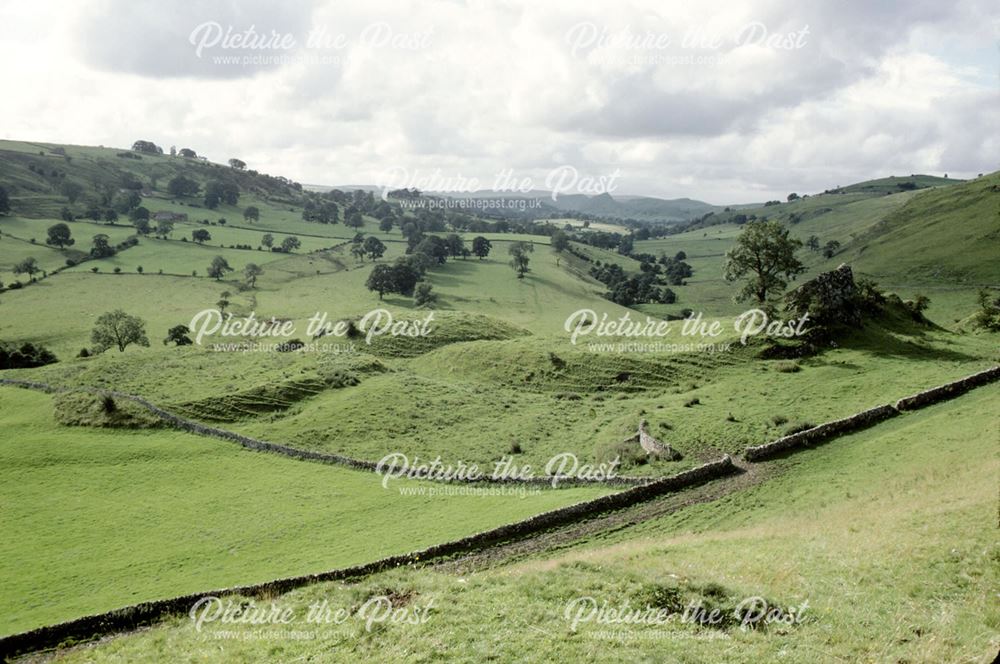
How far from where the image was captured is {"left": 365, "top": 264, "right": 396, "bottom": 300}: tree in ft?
379

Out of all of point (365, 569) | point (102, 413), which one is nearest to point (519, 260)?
point (102, 413)

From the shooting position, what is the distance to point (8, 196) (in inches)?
6732

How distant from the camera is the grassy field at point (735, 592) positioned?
15.2m

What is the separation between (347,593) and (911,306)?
215ft

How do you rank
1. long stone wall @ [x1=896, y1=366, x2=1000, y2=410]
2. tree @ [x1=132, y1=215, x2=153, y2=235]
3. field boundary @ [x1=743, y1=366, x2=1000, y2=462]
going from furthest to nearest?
tree @ [x1=132, y1=215, x2=153, y2=235] → long stone wall @ [x1=896, y1=366, x2=1000, y2=410] → field boundary @ [x1=743, y1=366, x2=1000, y2=462]

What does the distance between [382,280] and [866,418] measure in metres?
91.7

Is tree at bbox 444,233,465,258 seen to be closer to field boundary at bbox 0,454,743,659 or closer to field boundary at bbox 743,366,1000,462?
field boundary at bbox 743,366,1000,462

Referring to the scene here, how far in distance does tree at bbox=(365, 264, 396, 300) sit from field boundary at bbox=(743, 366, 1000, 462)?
3529 inches

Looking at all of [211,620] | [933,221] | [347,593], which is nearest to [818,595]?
[347,593]

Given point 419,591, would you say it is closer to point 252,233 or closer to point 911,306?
point 911,306

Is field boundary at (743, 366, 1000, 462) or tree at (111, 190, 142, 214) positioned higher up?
tree at (111, 190, 142, 214)

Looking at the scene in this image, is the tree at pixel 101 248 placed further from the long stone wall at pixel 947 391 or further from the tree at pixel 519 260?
the long stone wall at pixel 947 391

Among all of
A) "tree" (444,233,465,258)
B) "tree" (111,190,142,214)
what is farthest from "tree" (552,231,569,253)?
"tree" (111,190,142,214)

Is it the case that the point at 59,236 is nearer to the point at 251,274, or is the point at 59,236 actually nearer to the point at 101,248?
the point at 101,248
